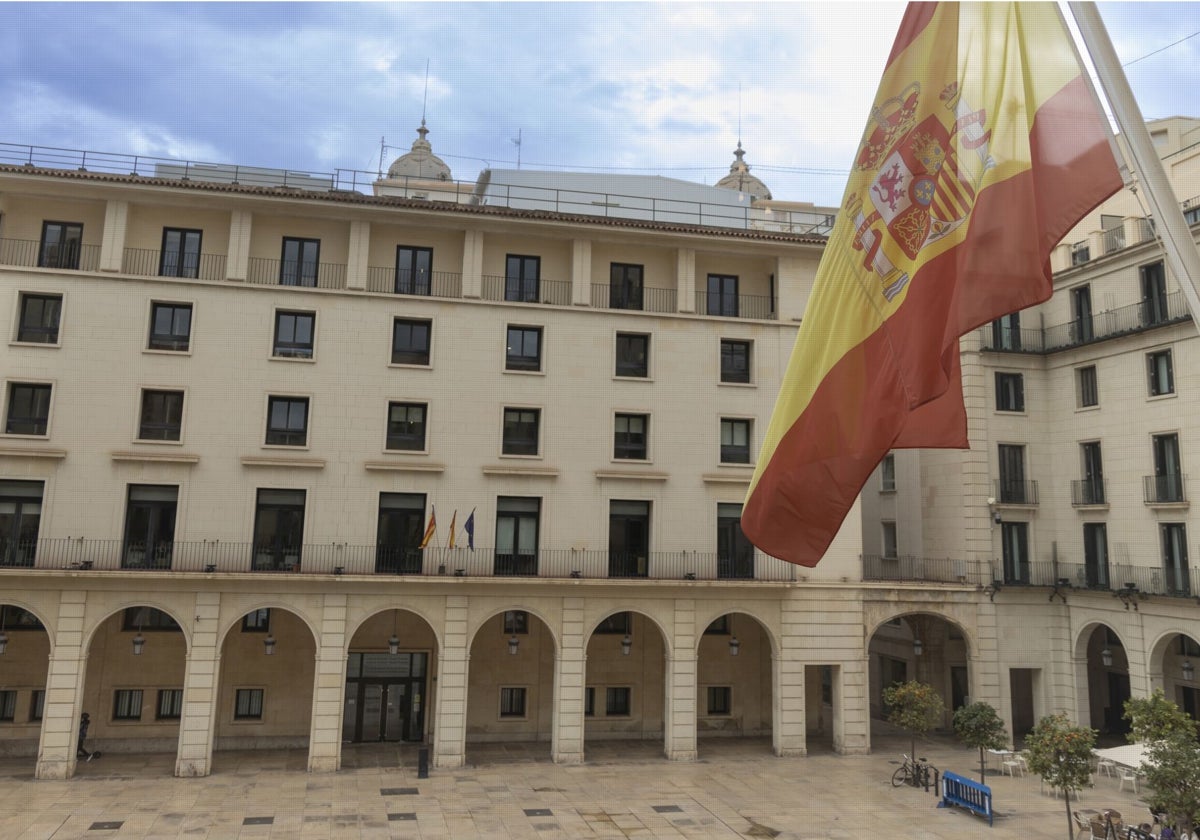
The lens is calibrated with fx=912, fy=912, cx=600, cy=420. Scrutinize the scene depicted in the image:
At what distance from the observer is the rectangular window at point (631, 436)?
35312 millimetres

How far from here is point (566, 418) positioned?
34812mm

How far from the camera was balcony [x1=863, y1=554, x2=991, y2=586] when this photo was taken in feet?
125

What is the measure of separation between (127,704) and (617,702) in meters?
18.4

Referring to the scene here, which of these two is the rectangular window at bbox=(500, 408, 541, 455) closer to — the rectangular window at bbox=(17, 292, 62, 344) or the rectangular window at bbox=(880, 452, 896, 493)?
the rectangular window at bbox=(17, 292, 62, 344)

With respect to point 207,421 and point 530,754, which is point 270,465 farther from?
point 530,754

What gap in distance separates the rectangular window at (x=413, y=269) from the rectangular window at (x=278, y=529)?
889 cm

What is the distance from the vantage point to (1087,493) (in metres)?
38.2

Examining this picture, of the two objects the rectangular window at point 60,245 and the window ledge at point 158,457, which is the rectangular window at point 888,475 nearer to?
the window ledge at point 158,457

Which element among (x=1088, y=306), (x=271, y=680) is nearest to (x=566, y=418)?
(x=271, y=680)

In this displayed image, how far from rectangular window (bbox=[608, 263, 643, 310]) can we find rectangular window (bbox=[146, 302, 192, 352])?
15839 millimetres

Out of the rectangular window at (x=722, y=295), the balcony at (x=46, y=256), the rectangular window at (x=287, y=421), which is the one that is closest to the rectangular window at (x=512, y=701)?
the rectangular window at (x=287, y=421)

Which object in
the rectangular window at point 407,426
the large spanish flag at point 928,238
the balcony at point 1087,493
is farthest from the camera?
the balcony at point 1087,493

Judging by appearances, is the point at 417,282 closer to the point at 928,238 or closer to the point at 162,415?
the point at 162,415

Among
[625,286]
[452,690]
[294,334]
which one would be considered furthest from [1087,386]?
[294,334]
